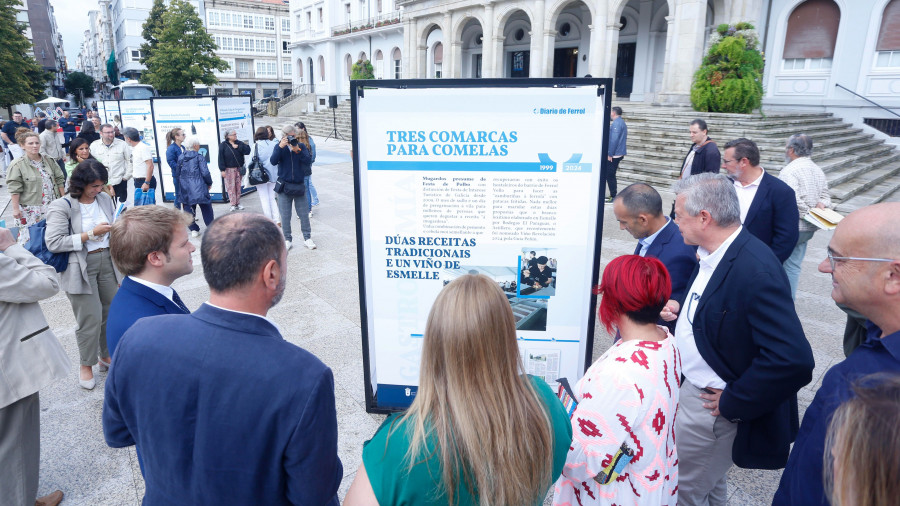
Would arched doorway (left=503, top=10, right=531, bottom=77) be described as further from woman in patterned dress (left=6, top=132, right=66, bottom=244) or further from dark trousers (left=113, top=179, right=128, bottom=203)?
woman in patterned dress (left=6, top=132, right=66, bottom=244)

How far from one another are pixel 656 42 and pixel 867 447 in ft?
79.8

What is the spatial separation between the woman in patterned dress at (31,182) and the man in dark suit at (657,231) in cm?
718

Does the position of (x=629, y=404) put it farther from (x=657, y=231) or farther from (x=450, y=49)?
(x=450, y=49)

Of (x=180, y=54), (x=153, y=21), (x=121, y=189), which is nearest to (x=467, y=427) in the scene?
(x=121, y=189)

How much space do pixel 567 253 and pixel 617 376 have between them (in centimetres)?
111

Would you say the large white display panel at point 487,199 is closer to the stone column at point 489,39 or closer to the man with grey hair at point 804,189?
the man with grey hair at point 804,189

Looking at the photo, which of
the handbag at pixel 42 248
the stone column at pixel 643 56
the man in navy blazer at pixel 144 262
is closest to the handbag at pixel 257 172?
the handbag at pixel 42 248

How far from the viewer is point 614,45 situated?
19.5 m

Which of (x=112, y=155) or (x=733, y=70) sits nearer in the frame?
(x=112, y=155)

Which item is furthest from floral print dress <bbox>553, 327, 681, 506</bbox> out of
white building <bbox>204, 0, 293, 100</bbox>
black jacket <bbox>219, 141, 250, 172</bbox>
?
white building <bbox>204, 0, 293, 100</bbox>

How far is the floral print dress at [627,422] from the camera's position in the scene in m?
1.72

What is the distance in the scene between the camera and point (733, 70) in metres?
13.1

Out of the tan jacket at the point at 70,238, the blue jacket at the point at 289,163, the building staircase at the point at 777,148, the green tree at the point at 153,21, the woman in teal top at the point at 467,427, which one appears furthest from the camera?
the green tree at the point at 153,21

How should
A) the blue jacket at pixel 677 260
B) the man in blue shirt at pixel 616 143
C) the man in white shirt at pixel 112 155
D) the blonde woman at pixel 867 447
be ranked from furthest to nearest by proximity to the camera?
the man in blue shirt at pixel 616 143 < the man in white shirt at pixel 112 155 < the blue jacket at pixel 677 260 < the blonde woman at pixel 867 447
